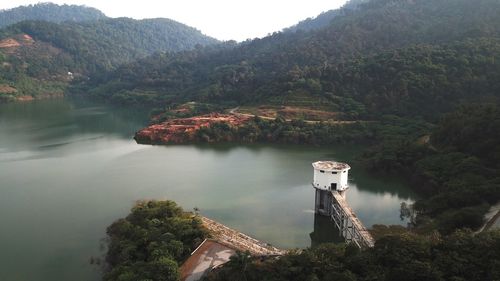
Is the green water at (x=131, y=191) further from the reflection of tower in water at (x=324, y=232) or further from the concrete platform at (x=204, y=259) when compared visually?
the concrete platform at (x=204, y=259)

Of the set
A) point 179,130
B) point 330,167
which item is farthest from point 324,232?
point 179,130

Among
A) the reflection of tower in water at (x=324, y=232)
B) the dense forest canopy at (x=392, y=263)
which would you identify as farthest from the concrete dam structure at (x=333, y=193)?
the dense forest canopy at (x=392, y=263)

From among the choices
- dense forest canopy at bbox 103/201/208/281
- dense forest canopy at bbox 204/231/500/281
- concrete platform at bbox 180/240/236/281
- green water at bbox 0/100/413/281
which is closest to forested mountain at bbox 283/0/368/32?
green water at bbox 0/100/413/281

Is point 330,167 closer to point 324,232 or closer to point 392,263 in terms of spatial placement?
point 324,232

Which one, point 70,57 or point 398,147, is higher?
point 70,57

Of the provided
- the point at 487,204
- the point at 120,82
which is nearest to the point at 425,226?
the point at 487,204

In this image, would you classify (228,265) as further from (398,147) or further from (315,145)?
(315,145)
